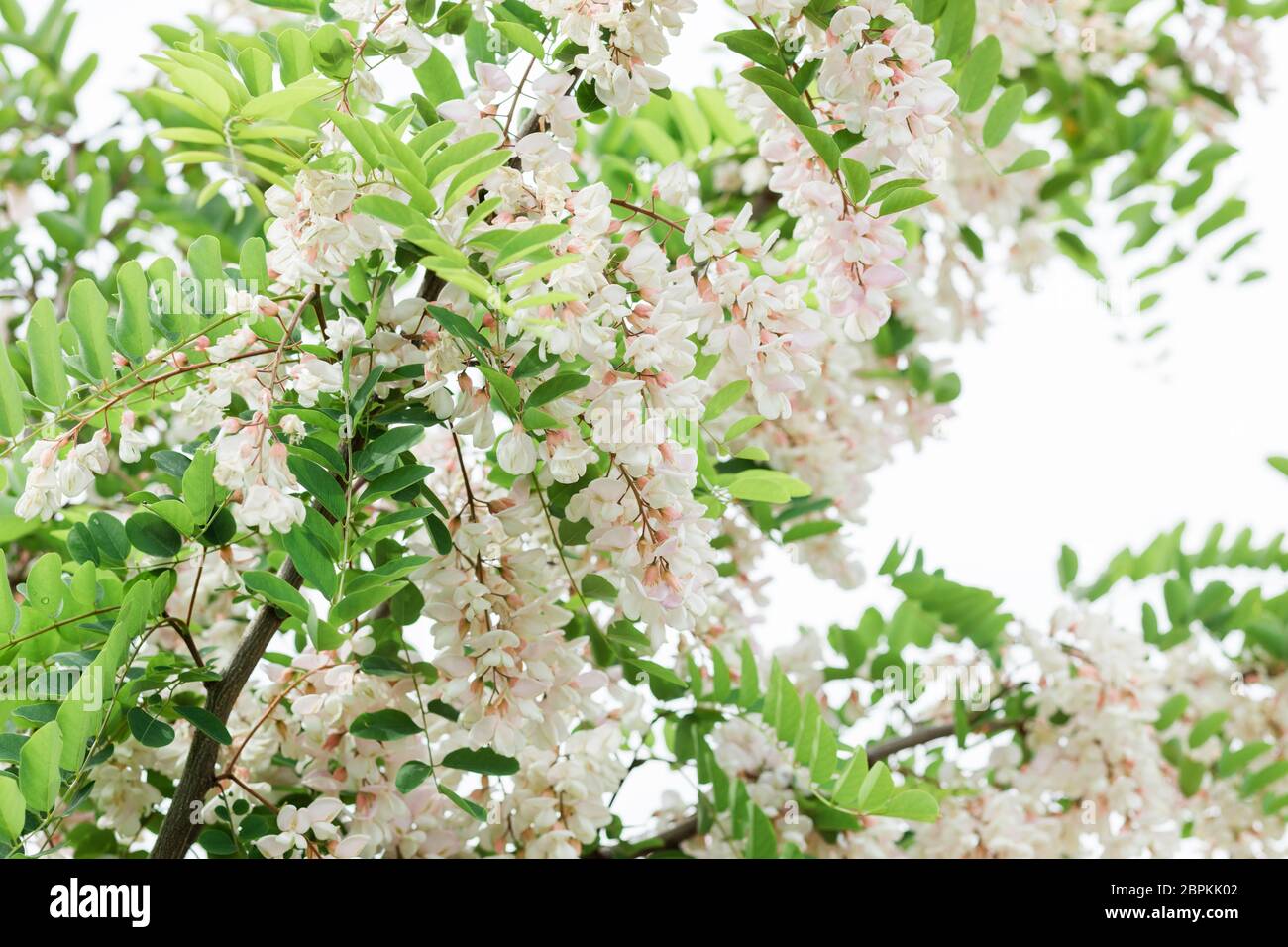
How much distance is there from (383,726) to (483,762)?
0.23 feet

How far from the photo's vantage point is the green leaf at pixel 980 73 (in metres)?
0.94

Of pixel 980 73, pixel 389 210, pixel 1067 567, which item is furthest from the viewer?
pixel 1067 567

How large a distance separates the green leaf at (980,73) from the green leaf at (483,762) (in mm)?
602

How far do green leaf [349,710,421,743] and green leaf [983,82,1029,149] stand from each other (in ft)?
2.24

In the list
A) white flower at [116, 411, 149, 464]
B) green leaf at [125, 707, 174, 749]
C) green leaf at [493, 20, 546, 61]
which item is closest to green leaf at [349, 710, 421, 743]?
green leaf at [125, 707, 174, 749]

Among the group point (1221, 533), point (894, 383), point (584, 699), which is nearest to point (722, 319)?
point (584, 699)

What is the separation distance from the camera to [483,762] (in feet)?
2.49

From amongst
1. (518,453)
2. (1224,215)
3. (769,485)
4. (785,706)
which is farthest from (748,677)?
(1224,215)

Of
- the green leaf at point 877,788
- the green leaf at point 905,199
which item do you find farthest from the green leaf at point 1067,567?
the green leaf at point 905,199

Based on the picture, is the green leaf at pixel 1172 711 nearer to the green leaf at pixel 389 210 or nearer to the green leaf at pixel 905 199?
the green leaf at pixel 905 199

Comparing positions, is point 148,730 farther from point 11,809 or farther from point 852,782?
point 852,782

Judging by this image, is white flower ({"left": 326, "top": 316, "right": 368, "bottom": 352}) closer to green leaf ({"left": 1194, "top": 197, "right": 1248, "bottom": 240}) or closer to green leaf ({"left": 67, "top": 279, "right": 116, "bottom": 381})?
green leaf ({"left": 67, "top": 279, "right": 116, "bottom": 381})
